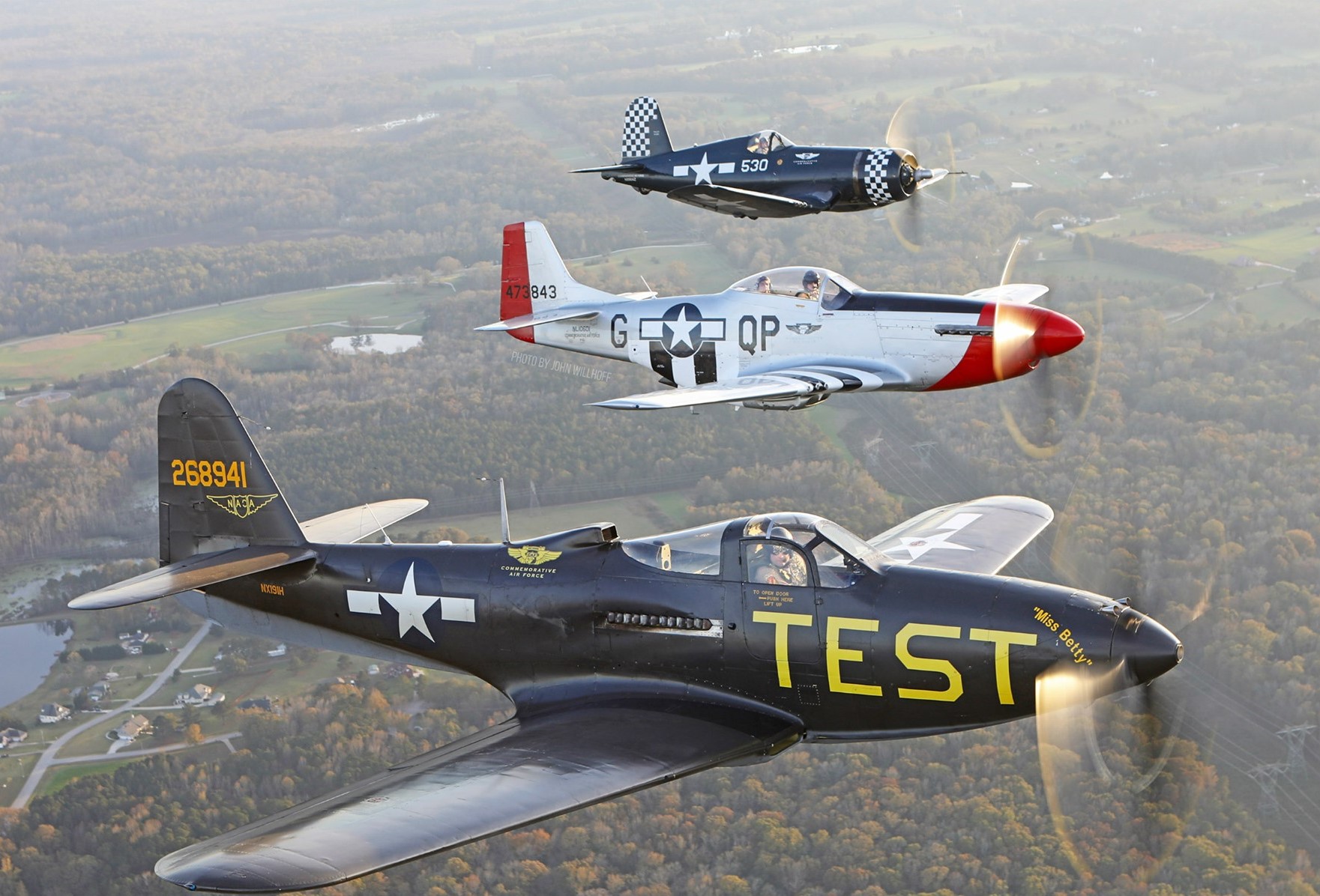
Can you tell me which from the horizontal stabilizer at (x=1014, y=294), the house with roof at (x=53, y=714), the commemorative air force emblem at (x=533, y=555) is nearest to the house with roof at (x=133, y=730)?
the house with roof at (x=53, y=714)

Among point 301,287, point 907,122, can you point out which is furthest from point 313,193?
point 907,122

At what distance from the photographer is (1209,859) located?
4438 cm

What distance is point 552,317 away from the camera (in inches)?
1016

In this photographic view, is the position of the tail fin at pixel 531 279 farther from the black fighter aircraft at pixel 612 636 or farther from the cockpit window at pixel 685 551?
the cockpit window at pixel 685 551

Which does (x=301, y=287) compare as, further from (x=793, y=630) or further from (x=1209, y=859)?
(x=793, y=630)

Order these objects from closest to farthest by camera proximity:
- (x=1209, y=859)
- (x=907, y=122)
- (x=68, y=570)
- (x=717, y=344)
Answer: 1. (x=717, y=344)
2. (x=907, y=122)
3. (x=1209, y=859)
4. (x=68, y=570)

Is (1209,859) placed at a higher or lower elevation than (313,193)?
lower

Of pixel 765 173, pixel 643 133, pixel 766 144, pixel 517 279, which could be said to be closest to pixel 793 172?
pixel 765 173

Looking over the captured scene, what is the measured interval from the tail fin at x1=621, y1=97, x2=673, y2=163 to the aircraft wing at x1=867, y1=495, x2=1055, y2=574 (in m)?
11.4

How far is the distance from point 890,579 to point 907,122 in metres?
12.7

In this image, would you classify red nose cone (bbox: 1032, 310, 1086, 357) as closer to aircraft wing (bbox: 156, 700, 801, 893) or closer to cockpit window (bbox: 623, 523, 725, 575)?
cockpit window (bbox: 623, 523, 725, 575)

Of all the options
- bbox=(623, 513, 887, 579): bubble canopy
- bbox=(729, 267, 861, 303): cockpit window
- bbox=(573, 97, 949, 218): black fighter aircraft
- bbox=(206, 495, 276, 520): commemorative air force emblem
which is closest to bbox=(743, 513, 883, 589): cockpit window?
bbox=(623, 513, 887, 579): bubble canopy

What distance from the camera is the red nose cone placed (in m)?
21.2

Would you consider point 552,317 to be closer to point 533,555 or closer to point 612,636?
point 533,555
